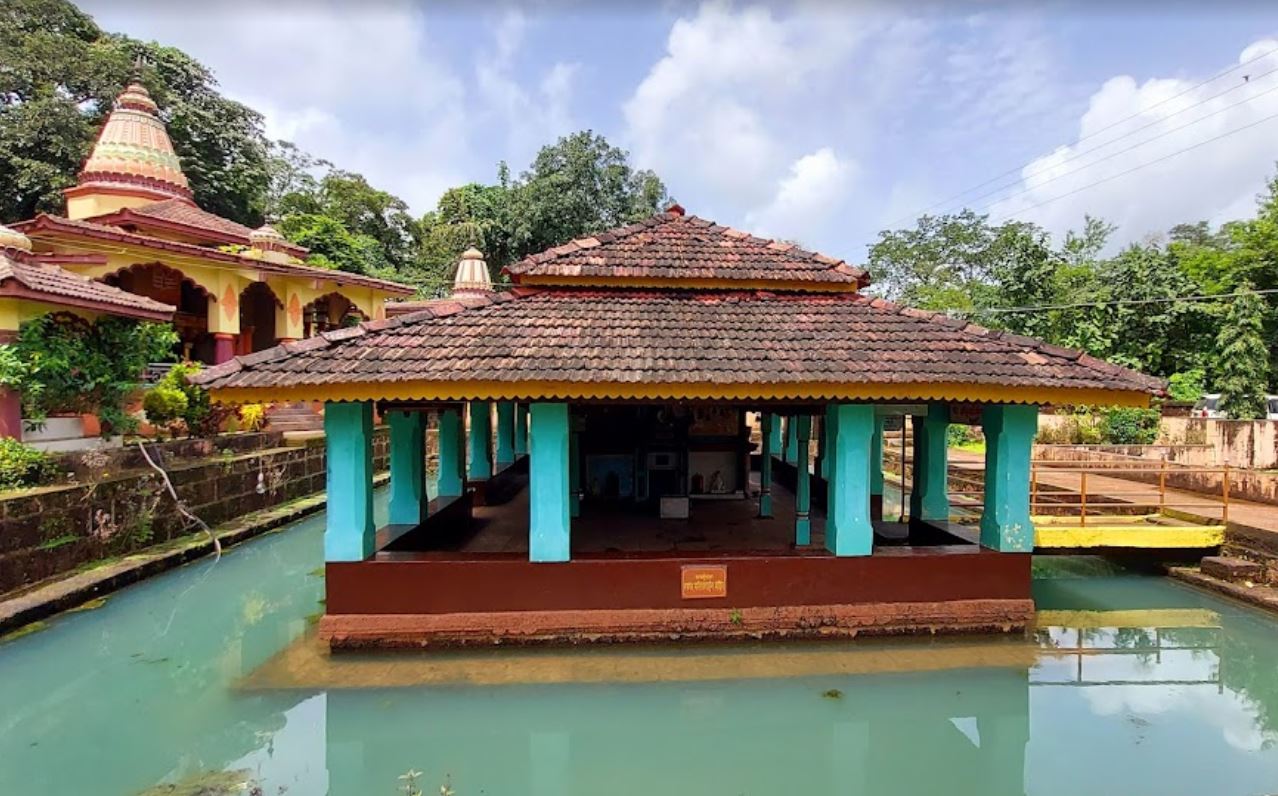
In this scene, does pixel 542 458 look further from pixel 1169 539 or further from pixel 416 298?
pixel 416 298

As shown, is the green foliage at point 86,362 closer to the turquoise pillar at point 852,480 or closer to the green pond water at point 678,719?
the green pond water at point 678,719

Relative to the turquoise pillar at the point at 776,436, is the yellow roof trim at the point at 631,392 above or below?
above

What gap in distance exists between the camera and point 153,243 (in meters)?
15.9

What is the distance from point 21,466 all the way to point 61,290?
2.74m

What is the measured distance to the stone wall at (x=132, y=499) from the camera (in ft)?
24.7

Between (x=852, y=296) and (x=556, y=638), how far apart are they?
16.3 feet

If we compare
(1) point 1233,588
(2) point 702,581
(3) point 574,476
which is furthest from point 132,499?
(1) point 1233,588

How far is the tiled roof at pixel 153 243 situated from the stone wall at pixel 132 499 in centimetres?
607

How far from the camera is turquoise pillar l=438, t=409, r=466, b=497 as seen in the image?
373 inches

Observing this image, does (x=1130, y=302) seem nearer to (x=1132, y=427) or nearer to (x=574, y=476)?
(x=1132, y=427)

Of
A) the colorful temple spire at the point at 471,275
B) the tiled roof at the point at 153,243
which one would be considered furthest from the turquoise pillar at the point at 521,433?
the tiled roof at the point at 153,243

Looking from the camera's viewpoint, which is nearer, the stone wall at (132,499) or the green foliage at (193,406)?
the stone wall at (132,499)

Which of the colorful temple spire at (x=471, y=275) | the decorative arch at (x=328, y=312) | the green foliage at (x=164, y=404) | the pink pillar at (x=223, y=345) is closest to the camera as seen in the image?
the green foliage at (x=164, y=404)

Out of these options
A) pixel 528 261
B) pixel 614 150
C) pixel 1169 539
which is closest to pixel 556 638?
pixel 528 261
